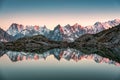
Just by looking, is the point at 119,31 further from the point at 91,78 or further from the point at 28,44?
the point at 91,78

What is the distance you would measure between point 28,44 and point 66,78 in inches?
4421

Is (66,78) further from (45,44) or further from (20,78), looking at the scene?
(45,44)

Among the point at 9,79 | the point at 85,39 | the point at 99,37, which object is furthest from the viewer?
the point at 85,39

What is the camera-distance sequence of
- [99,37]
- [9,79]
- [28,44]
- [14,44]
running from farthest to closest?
[99,37] < [28,44] < [14,44] < [9,79]

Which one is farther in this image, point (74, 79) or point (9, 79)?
point (74, 79)

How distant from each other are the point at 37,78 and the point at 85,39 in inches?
5306

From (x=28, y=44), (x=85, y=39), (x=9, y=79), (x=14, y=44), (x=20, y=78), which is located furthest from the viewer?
(x=85, y=39)

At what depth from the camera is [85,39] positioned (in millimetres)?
155000

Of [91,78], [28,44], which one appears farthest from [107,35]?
[91,78]

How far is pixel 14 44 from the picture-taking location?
12150cm

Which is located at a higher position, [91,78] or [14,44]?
[14,44]

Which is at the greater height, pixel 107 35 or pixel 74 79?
pixel 107 35

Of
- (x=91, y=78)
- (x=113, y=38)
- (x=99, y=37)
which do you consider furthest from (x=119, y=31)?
(x=91, y=78)

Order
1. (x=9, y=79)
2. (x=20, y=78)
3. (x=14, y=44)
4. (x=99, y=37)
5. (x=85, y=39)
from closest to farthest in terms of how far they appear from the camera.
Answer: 1. (x=9, y=79)
2. (x=20, y=78)
3. (x=14, y=44)
4. (x=99, y=37)
5. (x=85, y=39)
